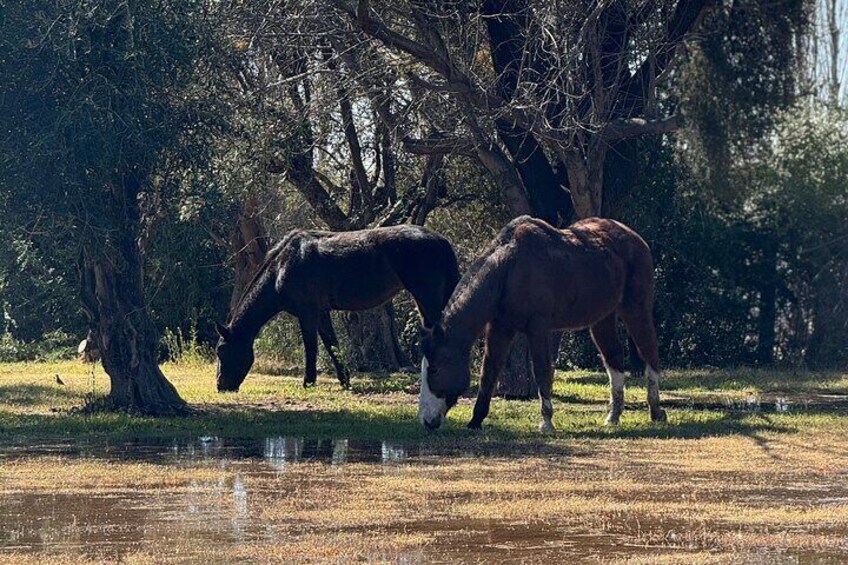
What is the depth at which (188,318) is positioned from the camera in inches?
1102

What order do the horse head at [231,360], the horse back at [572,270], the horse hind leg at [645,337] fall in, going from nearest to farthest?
the horse back at [572,270] → the horse hind leg at [645,337] → the horse head at [231,360]

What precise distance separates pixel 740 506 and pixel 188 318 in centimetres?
1926

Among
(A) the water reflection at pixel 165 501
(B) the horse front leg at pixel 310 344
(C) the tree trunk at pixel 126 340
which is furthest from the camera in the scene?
(B) the horse front leg at pixel 310 344

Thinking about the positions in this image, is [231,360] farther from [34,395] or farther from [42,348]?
[42,348]

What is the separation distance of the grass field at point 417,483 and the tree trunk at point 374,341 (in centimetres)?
595

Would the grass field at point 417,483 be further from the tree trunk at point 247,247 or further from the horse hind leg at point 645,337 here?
the tree trunk at point 247,247

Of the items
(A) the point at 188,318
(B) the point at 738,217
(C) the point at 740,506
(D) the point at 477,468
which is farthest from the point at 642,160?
(C) the point at 740,506

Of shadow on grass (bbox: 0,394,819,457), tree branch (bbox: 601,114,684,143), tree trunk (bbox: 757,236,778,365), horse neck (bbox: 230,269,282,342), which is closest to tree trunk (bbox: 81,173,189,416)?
shadow on grass (bbox: 0,394,819,457)

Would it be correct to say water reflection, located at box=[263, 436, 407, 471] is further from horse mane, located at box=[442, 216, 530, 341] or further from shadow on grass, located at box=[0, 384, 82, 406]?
shadow on grass, located at box=[0, 384, 82, 406]

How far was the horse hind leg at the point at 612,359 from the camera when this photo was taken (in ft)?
51.5

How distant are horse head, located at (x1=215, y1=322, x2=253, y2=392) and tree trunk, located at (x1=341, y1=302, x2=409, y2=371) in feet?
15.5

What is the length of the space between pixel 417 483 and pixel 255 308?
32.3 ft

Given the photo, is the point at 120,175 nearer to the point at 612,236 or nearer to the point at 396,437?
the point at 396,437

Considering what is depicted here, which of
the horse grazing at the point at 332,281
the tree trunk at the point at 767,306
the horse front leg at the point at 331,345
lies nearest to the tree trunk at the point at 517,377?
the horse grazing at the point at 332,281
